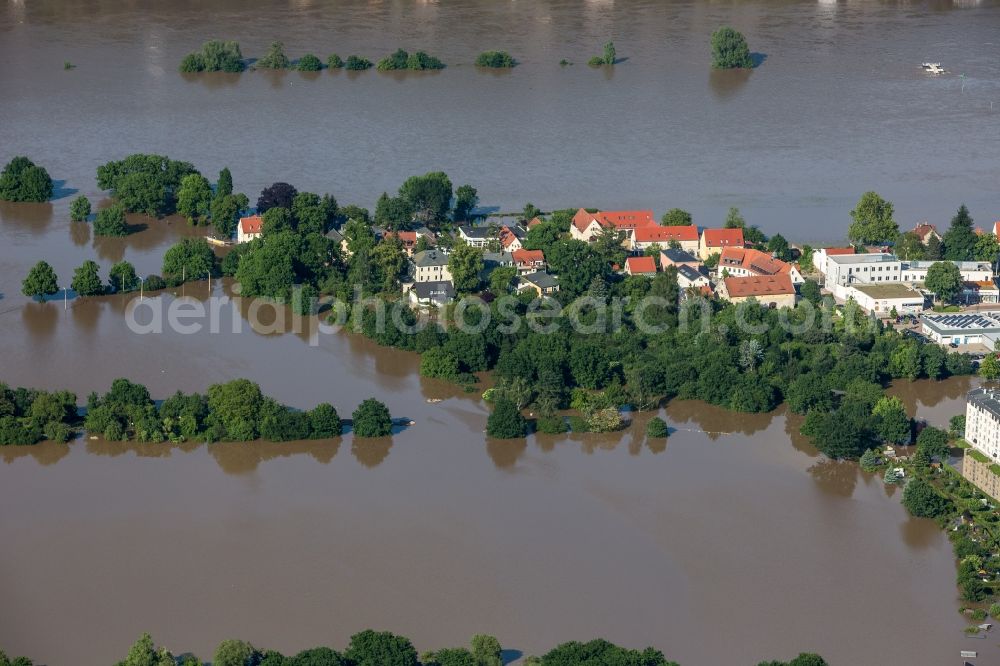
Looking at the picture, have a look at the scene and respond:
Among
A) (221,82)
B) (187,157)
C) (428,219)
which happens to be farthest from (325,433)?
(221,82)

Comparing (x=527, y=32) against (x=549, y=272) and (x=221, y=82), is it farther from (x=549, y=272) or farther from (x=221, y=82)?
(x=549, y=272)

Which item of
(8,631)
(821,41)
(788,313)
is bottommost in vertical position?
(8,631)

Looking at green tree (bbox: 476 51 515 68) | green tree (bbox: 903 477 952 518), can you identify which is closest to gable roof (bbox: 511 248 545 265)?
green tree (bbox: 903 477 952 518)

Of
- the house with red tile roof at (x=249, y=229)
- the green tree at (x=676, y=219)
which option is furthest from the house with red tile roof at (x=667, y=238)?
the house with red tile roof at (x=249, y=229)

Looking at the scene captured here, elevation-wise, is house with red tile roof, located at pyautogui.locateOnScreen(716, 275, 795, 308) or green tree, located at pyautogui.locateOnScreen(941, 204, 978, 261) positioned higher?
green tree, located at pyautogui.locateOnScreen(941, 204, 978, 261)

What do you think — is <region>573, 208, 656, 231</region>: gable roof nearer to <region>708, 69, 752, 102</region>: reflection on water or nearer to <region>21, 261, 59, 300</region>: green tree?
<region>21, 261, 59, 300</region>: green tree

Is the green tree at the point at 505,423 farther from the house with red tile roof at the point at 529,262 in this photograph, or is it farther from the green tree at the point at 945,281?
the green tree at the point at 945,281

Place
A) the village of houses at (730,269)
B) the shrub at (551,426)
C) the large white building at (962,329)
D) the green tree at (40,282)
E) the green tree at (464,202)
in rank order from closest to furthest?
the shrub at (551,426)
the large white building at (962,329)
the village of houses at (730,269)
the green tree at (40,282)
the green tree at (464,202)
